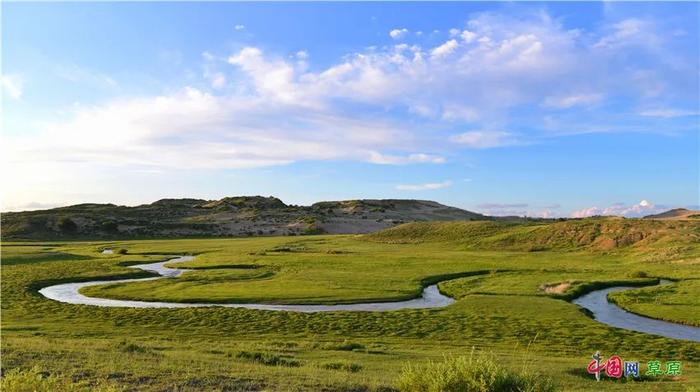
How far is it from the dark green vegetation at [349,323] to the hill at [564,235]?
475 mm

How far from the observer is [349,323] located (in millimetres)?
34812

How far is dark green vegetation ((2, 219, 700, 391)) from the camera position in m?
16.7

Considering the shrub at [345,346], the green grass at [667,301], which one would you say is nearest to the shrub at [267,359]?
the shrub at [345,346]

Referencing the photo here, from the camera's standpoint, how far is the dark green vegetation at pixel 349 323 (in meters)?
16.7

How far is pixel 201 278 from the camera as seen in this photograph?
193ft

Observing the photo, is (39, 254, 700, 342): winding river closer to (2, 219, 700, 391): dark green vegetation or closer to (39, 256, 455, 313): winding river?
(39, 256, 455, 313): winding river

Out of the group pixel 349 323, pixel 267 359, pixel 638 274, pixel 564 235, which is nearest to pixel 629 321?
pixel 349 323

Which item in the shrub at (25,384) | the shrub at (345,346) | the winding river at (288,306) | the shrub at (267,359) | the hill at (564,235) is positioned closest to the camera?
the shrub at (25,384)

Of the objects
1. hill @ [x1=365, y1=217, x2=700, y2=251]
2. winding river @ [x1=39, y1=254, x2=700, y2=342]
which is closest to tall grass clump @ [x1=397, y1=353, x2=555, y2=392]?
winding river @ [x1=39, y1=254, x2=700, y2=342]

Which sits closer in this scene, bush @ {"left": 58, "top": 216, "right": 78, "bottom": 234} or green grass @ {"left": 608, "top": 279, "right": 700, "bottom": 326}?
green grass @ {"left": 608, "top": 279, "right": 700, "bottom": 326}

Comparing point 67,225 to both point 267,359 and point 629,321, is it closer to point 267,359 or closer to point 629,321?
point 267,359

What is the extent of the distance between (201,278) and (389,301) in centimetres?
2443

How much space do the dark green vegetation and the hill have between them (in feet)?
1.56

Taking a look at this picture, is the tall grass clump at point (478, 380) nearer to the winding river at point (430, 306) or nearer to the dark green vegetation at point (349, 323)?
the dark green vegetation at point (349, 323)
